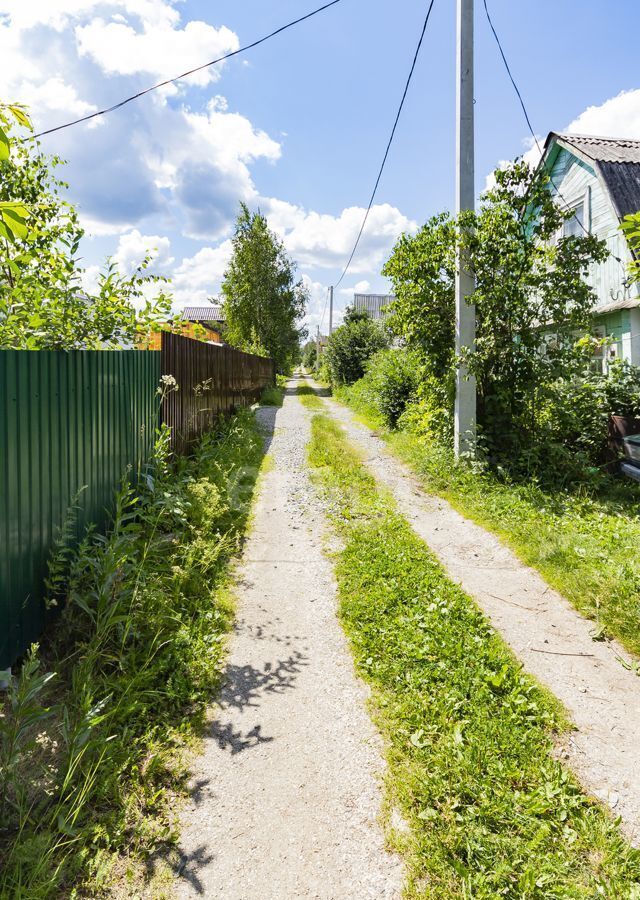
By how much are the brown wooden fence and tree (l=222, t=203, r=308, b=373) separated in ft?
57.6

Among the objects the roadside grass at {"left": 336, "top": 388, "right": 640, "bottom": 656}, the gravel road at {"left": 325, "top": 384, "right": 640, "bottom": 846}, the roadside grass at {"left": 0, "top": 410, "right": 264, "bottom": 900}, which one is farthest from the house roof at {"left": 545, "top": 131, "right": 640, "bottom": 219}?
the roadside grass at {"left": 0, "top": 410, "right": 264, "bottom": 900}

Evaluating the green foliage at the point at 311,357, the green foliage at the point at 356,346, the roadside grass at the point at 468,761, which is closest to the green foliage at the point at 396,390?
the roadside grass at the point at 468,761

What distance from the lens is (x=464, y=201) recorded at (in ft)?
22.0

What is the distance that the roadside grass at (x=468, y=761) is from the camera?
1.64 metres

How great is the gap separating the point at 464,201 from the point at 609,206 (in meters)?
5.68

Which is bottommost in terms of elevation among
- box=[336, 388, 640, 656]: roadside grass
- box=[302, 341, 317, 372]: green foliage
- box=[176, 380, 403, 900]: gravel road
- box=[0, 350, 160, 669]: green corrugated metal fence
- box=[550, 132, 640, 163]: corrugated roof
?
box=[176, 380, 403, 900]: gravel road

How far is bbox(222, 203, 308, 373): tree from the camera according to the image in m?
29.0

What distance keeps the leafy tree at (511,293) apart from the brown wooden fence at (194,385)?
355 cm

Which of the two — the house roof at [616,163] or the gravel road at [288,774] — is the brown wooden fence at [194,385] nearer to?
the gravel road at [288,774]

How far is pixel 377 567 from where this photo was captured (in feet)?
13.2

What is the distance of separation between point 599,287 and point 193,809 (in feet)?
40.2

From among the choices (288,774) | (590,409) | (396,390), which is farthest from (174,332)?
(396,390)

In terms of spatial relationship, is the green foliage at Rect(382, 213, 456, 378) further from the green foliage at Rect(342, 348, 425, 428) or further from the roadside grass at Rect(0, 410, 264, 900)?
the roadside grass at Rect(0, 410, 264, 900)

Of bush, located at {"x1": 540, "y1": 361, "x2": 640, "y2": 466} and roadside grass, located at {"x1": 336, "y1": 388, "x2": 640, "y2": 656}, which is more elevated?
bush, located at {"x1": 540, "y1": 361, "x2": 640, "y2": 466}
